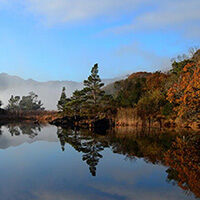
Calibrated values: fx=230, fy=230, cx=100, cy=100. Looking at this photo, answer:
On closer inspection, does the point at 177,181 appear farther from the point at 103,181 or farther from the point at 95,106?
the point at 95,106

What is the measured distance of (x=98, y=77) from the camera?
27000 mm

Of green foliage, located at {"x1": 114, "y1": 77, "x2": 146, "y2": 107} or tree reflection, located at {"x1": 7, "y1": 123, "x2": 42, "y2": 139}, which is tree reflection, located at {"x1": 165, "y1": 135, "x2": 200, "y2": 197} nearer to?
tree reflection, located at {"x1": 7, "y1": 123, "x2": 42, "y2": 139}

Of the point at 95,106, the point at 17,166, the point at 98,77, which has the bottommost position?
the point at 17,166

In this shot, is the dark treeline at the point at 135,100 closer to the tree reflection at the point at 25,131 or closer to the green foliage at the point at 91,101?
the green foliage at the point at 91,101

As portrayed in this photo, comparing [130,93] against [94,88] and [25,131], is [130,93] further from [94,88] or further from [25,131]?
[25,131]

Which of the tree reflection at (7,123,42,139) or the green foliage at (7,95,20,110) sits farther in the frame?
the green foliage at (7,95,20,110)

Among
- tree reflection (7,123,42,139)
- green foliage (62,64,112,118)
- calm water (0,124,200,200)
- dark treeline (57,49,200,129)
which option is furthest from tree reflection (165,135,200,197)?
green foliage (62,64,112,118)

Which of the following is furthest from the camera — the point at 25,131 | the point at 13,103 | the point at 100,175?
the point at 13,103

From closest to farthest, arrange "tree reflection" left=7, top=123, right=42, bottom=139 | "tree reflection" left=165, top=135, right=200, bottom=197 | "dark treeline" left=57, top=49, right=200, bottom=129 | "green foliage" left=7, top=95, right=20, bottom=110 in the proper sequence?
"tree reflection" left=165, top=135, right=200, bottom=197
"tree reflection" left=7, top=123, right=42, bottom=139
"dark treeline" left=57, top=49, right=200, bottom=129
"green foliage" left=7, top=95, right=20, bottom=110

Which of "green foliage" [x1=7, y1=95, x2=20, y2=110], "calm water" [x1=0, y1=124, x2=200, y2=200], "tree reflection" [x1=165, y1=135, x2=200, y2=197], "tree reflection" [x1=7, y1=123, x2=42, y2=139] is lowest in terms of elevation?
"tree reflection" [x1=7, y1=123, x2=42, y2=139]

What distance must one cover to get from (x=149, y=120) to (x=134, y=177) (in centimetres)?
1615

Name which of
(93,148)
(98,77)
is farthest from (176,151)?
(98,77)

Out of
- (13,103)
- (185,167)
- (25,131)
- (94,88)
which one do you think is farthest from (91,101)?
(13,103)

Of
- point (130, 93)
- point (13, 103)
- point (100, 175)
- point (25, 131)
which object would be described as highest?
point (130, 93)
